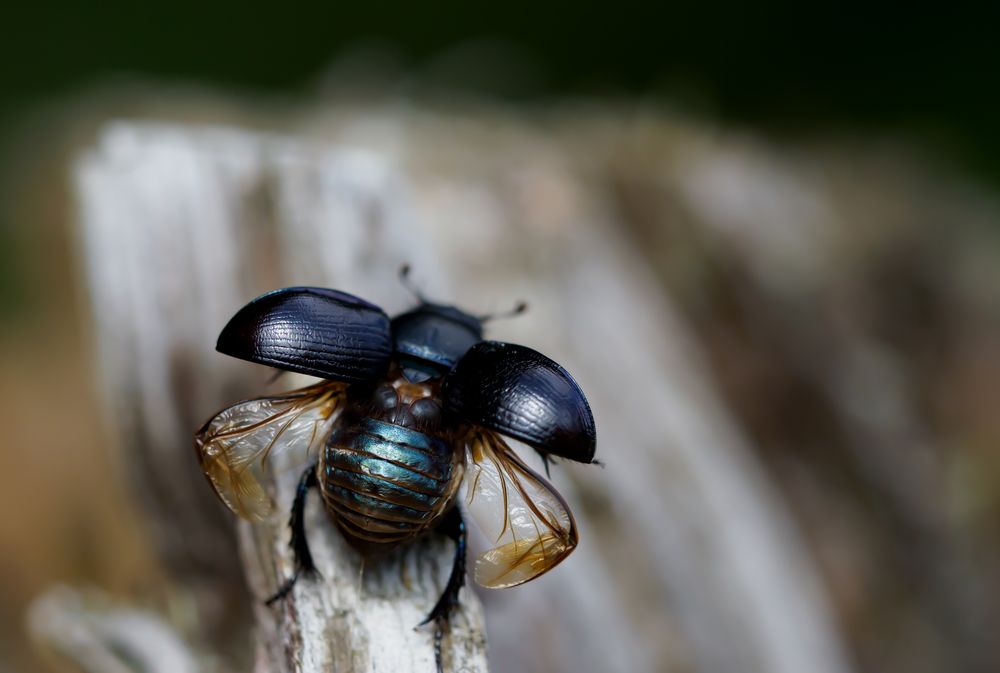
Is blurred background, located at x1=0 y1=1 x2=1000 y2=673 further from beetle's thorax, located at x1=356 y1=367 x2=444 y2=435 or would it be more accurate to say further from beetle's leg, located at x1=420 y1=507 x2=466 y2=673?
beetle's thorax, located at x1=356 y1=367 x2=444 y2=435

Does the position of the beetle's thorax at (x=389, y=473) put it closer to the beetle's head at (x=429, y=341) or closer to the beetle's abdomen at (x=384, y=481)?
the beetle's abdomen at (x=384, y=481)

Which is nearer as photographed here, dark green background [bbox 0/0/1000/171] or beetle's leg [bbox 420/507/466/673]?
beetle's leg [bbox 420/507/466/673]

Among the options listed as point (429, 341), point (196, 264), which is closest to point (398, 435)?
point (429, 341)

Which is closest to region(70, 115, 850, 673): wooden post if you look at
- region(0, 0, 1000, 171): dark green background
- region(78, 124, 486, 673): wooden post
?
region(78, 124, 486, 673): wooden post

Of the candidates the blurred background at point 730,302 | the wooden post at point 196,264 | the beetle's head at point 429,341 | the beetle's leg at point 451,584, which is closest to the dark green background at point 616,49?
the blurred background at point 730,302

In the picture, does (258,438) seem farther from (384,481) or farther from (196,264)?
(196,264)
